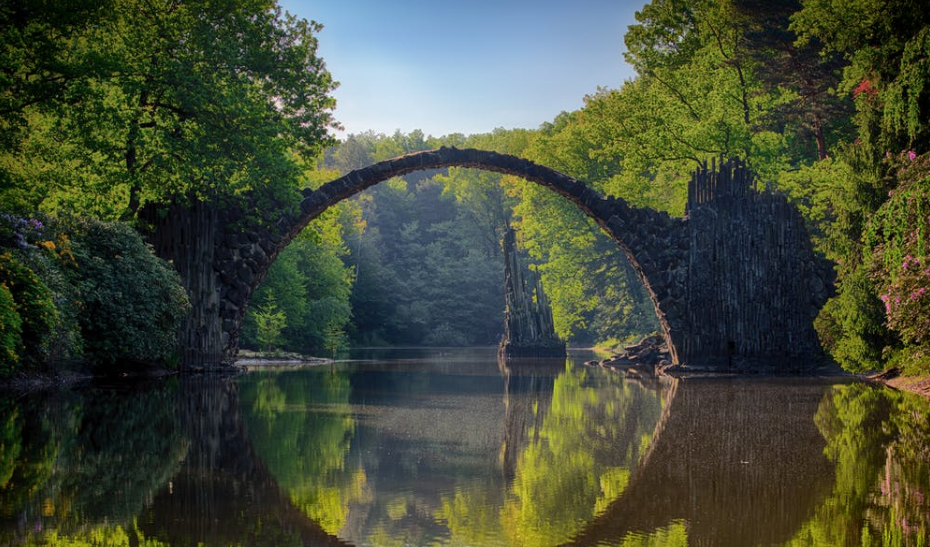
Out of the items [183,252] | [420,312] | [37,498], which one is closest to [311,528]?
[37,498]

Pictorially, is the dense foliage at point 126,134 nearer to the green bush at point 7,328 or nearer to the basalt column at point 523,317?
the green bush at point 7,328

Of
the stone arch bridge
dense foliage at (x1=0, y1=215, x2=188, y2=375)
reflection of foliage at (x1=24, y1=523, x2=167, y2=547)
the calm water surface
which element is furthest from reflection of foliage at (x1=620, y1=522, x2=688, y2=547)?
the stone arch bridge

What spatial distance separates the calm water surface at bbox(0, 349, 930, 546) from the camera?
518 cm

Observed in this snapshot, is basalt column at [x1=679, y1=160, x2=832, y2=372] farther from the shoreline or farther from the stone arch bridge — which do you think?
the shoreline

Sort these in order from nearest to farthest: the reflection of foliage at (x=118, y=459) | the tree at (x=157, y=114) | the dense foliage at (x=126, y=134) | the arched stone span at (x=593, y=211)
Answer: the reflection of foliage at (x=118, y=459)
the dense foliage at (x=126, y=134)
the tree at (x=157, y=114)
the arched stone span at (x=593, y=211)

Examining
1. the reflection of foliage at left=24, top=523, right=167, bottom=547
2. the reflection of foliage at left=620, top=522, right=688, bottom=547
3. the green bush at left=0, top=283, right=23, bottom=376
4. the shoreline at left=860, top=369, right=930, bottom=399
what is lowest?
the reflection of foliage at left=24, top=523, right=167, bottom=547

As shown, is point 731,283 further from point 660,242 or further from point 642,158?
point 642,158

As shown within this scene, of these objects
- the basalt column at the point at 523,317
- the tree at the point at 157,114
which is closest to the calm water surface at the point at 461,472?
the tree at the point at 157,114

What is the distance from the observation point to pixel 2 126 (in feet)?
57.3

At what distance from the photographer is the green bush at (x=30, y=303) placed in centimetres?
1359

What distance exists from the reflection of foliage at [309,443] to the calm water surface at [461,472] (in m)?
0.03

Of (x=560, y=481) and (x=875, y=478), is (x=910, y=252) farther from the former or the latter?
(x=560, y=481)

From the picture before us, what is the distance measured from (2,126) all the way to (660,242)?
15312 millimetres

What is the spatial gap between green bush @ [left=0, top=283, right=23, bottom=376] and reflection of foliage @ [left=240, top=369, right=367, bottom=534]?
3.33m
